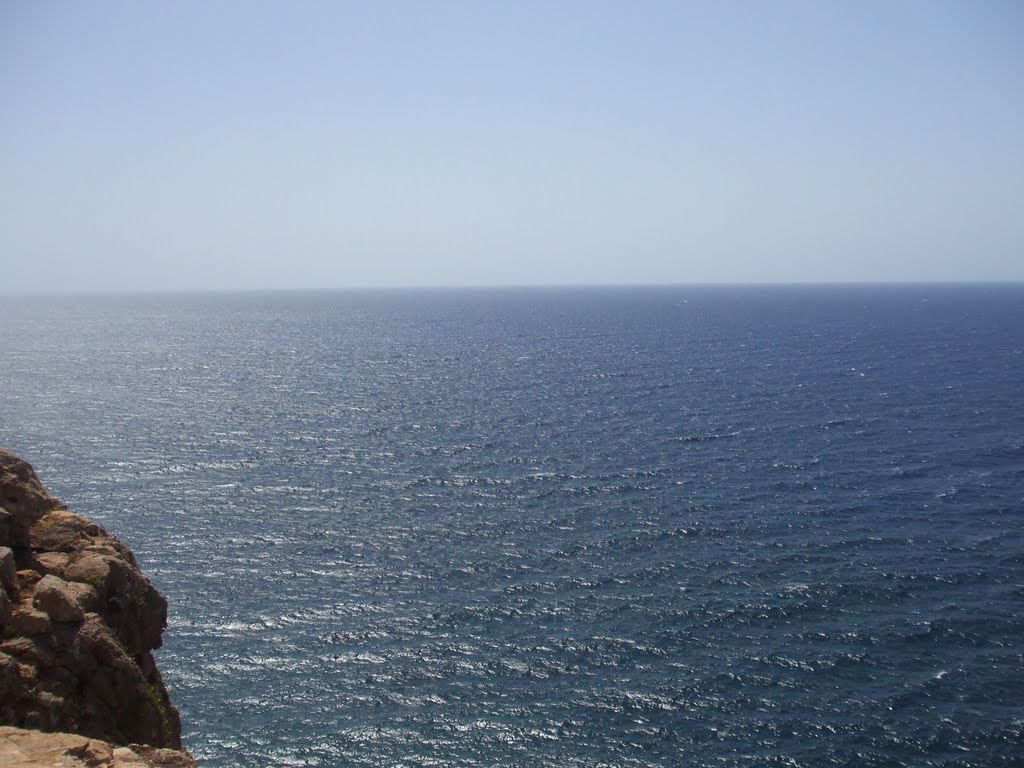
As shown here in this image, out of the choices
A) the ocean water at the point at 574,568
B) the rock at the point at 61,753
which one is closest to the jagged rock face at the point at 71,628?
the rock at the point at 61,753

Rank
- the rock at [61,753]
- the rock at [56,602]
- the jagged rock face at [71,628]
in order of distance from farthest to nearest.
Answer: the rock at [56,602] → the jagged rock face at [71,628] → the rock at [61,753]

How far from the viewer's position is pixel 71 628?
821 inches

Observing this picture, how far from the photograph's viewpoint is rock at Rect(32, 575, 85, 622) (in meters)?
20.6

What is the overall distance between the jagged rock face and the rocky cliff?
0.09 ft

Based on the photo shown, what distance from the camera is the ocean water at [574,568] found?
36625 mm

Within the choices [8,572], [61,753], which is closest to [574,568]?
[8,572]

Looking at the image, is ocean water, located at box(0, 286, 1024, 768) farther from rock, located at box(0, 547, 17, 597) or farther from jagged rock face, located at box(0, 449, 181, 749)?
rock, located at box(0, 547, 17, 597)

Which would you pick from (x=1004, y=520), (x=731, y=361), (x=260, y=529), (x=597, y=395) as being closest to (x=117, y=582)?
(x=260, y=529)

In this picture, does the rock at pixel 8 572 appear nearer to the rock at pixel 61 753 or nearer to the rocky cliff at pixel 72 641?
the rocky cliff at pixel 72 641

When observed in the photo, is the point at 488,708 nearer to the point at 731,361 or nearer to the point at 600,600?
the point at 600,600

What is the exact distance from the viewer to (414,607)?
157 ft

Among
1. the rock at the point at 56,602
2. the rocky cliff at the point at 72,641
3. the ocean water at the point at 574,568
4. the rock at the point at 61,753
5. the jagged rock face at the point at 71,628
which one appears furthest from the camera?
the ocean water at the point at 574,568

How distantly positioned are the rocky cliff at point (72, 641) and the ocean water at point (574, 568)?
1369cm

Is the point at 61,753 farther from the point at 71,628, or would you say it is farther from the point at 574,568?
the point at 574,568
